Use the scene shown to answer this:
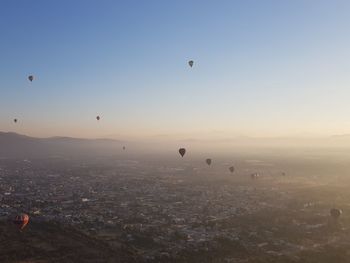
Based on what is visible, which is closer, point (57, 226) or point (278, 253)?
point (278, 253)

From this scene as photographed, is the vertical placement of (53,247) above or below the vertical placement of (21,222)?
below

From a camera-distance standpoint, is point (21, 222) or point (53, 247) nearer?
point (53, 247)

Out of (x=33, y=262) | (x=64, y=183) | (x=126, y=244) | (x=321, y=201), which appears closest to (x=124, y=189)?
(x=64, y=183)

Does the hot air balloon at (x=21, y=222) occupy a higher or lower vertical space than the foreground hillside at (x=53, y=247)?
higher

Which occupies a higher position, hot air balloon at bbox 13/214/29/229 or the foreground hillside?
hot air balloon at bbox 13/214/29/229

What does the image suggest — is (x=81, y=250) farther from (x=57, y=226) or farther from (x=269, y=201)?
(x=269, y=201)

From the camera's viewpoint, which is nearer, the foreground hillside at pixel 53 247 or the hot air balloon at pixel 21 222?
the foreground hillside at pixel 53 247

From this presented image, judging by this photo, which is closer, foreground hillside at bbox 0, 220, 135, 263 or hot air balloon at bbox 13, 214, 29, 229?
foreground hillside at bbox 0, 220, 135, 263

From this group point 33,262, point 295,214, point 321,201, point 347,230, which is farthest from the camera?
point 321,201
